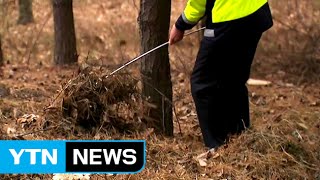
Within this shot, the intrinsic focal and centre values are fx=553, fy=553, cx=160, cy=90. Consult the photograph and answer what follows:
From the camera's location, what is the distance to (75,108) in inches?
168

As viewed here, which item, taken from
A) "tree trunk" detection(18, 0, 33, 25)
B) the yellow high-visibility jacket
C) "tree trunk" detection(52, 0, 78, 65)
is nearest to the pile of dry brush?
the yellow high-visibility jacket

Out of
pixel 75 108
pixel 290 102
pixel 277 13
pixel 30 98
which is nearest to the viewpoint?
pixel 75 108

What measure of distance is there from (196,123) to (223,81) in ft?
3.36

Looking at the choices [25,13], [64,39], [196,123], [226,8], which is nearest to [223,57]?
[226,8]

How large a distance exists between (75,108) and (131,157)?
120cm

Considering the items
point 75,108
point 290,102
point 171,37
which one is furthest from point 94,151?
point 290,102

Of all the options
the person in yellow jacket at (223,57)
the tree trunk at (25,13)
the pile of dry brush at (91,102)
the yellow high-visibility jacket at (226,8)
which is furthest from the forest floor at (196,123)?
the tree trunk at (25,13)

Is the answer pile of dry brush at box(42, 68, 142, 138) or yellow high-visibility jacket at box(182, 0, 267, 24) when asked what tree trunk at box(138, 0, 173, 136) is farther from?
yellow high-visibility jacket at box(182, 0, 267, 24)

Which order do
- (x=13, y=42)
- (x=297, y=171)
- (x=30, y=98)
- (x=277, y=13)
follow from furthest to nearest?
(x=277, y=13)
(x=13, y=42)
(x=30, y=98)
(x=297, y=171)

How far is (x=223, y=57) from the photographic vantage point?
423 centimetres

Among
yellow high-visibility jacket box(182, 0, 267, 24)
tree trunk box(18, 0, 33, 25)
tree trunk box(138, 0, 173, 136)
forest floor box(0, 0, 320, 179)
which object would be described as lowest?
forest floor box(0, 0, 320, 179)

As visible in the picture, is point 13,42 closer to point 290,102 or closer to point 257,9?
point 290,102

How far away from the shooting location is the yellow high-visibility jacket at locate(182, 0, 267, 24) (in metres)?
4.03

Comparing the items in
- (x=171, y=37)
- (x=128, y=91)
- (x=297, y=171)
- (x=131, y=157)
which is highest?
(x=171, y=37)
